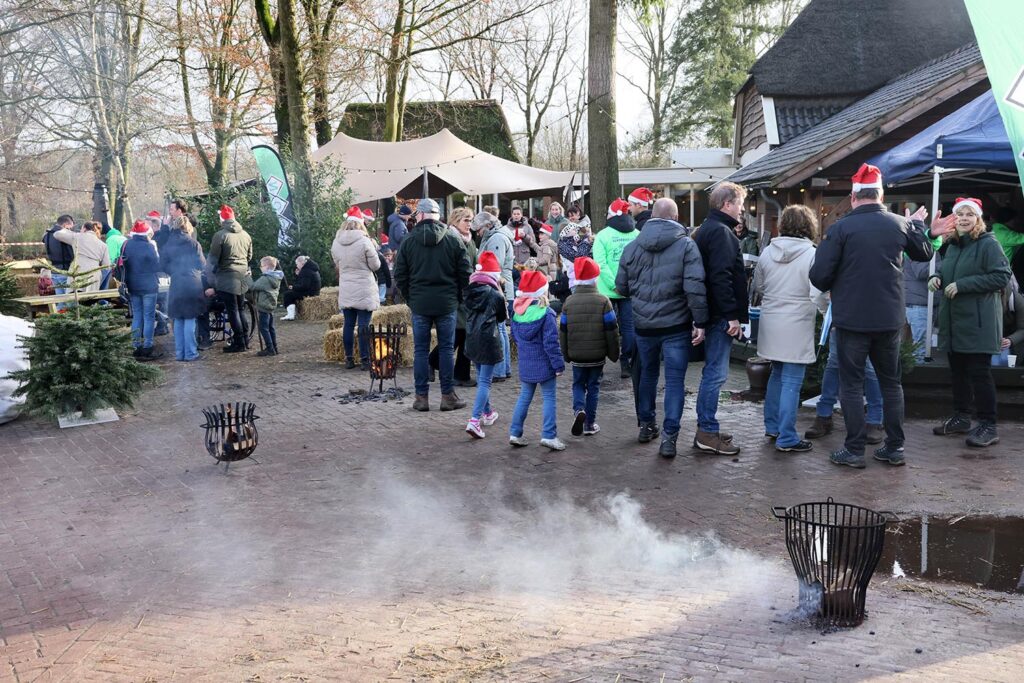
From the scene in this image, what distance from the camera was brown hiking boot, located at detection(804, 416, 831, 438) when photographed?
7453 millimetres

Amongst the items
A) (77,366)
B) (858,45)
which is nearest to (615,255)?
(77,366)

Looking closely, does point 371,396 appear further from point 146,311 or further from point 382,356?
point 146,311

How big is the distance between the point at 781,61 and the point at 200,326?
44.9ft

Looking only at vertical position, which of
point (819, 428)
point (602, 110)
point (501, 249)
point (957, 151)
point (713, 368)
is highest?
point (602, 110)

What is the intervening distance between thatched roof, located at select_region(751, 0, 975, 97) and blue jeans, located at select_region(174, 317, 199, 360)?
42.9 ft

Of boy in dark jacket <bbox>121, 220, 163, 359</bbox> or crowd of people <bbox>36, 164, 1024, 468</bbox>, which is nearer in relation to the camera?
crowd of people <bbox>36, 164, 1024, 468</bbox>

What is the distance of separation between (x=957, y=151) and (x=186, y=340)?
385 inches

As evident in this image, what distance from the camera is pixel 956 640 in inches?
153

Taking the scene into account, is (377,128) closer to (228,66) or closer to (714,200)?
(228,66)

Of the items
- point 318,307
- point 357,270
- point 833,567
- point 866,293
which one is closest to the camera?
point 833,567

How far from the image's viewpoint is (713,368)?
6852 mm

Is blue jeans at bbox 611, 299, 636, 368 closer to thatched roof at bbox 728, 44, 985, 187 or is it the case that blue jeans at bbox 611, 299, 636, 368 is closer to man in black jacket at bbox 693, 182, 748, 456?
man in black jacket at bbox 693, 182, 748, 456

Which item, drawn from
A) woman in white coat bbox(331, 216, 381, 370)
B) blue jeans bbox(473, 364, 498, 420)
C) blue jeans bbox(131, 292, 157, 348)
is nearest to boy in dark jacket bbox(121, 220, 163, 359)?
blue jeans bbox(131, 292, 157, 348)

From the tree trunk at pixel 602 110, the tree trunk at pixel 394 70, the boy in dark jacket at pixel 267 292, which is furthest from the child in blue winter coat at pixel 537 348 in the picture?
the tree trunk at pixel 394 70
